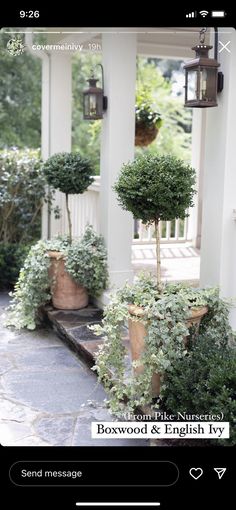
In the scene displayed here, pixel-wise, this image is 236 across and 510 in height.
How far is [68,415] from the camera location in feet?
8.82

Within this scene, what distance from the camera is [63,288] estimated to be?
14.1 feet

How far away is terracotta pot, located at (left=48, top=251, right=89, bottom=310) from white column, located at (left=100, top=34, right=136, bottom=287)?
0.95 ft

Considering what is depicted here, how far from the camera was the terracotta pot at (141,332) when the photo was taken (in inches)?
103

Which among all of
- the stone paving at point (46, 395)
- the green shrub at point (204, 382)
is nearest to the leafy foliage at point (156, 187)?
the green shrub at point (204, 382)

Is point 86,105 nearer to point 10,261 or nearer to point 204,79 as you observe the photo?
point 204,79

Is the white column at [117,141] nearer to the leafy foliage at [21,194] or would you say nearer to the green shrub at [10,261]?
the leafy foliage at [21,194]

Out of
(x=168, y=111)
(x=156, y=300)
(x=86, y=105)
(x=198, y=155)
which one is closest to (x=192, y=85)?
(x=156, y=300)

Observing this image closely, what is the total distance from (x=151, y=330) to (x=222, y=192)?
0.80 meters

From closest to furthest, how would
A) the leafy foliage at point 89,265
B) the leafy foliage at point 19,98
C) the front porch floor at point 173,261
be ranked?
1. the leafy foliage at point 89,265
2. the front porch floor at point 173,261
3. the leafy foliage at point 19,98

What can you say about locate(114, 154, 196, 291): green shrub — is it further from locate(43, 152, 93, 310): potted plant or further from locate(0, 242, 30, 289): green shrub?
locate(0, 242, 30, 289): green shrub

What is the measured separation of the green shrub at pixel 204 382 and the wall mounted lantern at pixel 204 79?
1097 mm
